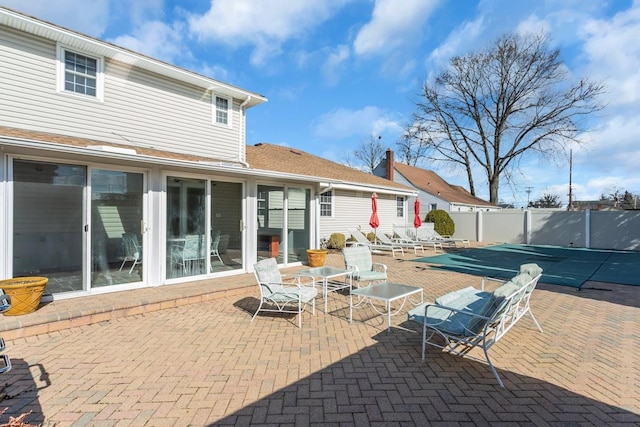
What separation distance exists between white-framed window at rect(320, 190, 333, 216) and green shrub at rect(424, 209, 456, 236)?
8.85 metres

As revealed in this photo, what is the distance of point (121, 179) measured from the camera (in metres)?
6.38

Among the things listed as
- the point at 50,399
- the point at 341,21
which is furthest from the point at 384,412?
the point at 341,21

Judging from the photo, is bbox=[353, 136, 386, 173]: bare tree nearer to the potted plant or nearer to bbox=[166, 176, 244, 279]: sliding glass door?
the potted plant

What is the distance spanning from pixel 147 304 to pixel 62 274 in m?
1.67

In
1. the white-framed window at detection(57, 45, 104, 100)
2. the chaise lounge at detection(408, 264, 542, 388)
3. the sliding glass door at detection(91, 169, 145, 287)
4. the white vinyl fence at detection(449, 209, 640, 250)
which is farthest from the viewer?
the white vinyl fence at detection(449, 209, 640, 250)

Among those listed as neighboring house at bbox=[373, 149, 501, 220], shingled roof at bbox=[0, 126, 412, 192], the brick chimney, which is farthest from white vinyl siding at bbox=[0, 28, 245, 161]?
neighboring house at bbox=[373, 149, 501, 220]

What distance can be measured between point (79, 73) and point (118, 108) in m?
0.99

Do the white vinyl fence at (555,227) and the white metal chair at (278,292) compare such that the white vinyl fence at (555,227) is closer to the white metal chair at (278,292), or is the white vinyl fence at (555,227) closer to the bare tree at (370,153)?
the white metal chair at (278,292)

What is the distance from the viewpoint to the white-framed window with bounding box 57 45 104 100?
7.24m

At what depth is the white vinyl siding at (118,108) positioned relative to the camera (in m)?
6.75

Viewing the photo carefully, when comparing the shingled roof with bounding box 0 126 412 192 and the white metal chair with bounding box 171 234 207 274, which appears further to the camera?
the white metal chair with bounding box 171 234 207 274

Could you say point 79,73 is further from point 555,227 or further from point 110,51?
point 555,227

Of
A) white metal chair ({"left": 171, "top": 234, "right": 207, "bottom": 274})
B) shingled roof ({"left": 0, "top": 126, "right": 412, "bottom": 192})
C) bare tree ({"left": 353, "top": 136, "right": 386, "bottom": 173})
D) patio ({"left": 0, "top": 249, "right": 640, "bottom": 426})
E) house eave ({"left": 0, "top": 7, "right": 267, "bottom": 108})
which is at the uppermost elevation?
bare tree ({"left": 353, "top": 136, "right": 386, "bottom": 173})

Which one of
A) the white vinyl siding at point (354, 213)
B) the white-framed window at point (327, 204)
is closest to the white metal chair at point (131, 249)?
the white vinyl siding at point (354, 213)
